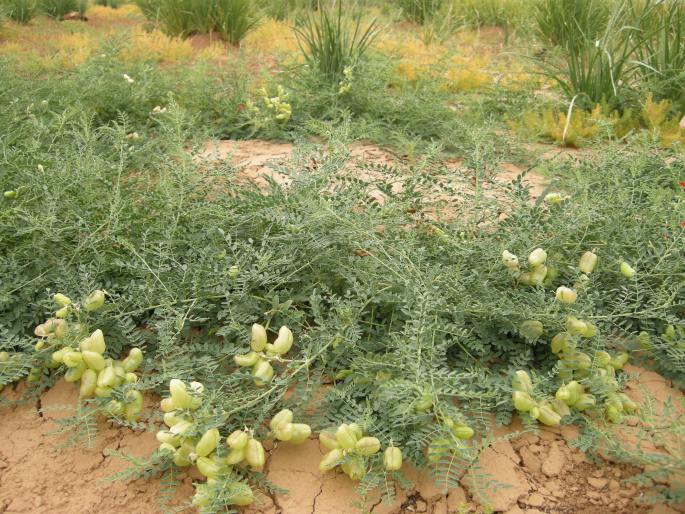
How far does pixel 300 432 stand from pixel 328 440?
0.08 metres

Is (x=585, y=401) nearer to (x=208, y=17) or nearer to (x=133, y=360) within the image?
(x=133, y=360)

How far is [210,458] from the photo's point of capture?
1.54m

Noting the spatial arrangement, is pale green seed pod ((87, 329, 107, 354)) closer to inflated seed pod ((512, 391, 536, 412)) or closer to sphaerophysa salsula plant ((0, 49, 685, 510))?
sphaerophysa salsula plant ((0, 49, 685, 510))

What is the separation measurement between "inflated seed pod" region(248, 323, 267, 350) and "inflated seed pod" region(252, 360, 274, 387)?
0.04m

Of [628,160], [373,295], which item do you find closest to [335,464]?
[373,295]

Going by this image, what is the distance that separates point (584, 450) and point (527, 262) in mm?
580

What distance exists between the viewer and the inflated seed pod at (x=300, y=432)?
160cm

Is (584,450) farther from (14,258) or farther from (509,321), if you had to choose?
(14,258)

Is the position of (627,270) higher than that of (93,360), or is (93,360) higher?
(627,270)

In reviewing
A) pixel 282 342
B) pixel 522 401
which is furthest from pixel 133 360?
pixel 522 401

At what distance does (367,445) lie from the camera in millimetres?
1518

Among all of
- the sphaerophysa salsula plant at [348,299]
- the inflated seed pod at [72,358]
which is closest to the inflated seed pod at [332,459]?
the sphaerophysa salsula plant at [348,299]

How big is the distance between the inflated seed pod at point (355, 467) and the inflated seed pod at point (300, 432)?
0.13 metres

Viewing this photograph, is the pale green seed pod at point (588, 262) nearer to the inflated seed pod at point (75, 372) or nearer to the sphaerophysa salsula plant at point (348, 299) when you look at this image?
the sphaerophysa salsula plant at point (348, 299)
